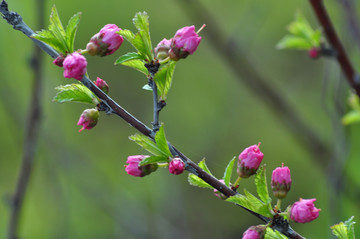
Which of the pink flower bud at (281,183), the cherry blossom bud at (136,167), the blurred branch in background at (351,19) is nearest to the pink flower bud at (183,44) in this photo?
the cherry blossom bud at (136,167)

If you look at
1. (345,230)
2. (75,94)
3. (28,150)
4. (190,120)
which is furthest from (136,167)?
(190,120)

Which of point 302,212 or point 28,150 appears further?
point 28,150

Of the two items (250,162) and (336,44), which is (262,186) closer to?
(250,162)

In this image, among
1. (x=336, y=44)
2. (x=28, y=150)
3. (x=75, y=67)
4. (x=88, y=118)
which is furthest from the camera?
(x=28, y=150)

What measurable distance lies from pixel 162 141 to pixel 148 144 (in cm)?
3

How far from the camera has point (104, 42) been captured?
927mm

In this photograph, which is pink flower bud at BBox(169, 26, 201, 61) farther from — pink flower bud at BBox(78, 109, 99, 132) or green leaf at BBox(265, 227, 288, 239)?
A: green leaf at BBox(265, 227, 288, 239)

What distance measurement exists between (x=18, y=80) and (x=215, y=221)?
322cm

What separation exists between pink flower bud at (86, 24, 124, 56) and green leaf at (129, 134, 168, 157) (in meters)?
0.22

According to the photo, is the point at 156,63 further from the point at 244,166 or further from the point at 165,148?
the point at 244,166

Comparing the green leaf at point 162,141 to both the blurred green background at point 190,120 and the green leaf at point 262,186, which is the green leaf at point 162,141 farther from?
the blurred green background at point 190,120

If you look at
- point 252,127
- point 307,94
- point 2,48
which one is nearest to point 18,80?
point 2,48

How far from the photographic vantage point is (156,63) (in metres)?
0.92

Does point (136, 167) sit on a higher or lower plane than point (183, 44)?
lower
